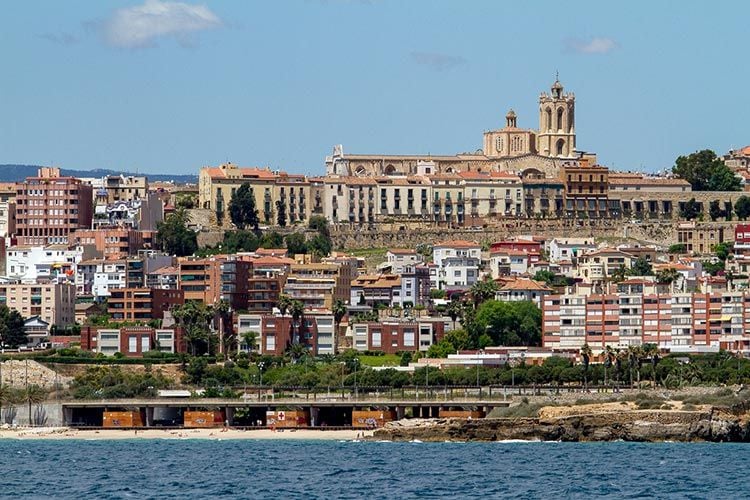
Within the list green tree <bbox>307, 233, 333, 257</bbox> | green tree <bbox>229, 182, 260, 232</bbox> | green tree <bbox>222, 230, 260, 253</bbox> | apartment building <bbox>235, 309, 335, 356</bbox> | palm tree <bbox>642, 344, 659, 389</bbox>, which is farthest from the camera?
green tree <bbox>229, 182, 260, 232</bbox>

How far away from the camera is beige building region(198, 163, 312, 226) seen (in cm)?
14738

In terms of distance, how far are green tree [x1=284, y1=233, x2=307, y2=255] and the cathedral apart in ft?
48.4

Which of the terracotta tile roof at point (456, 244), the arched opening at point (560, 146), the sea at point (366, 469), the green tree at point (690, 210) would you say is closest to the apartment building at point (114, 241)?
the terracotta tile roof at point (456, 244)

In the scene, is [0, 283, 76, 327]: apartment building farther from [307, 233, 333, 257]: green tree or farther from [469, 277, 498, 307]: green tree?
[469, 277, 498, 307]: green tree

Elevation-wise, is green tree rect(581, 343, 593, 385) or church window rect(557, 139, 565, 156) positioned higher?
church window rect(557, 139, 565, 156)

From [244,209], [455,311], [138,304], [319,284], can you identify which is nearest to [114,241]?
[244,209]

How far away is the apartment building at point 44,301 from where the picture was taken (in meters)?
123

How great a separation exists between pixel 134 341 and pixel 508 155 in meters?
48.8

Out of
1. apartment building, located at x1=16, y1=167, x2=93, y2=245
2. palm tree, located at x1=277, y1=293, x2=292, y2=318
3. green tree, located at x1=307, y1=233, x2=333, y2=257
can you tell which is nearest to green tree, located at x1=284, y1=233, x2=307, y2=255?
green tree, located at x1=307, y1=233, x2=333, y2=257

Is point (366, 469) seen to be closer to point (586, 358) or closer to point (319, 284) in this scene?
point (586, 358)

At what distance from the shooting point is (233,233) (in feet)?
470

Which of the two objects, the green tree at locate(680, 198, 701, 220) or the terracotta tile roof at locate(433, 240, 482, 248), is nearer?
the terracotta tile roof at locate(433, 240, 482, 248)

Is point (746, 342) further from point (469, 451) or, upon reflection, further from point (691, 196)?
point (691, 196)

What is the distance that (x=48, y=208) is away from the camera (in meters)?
144
